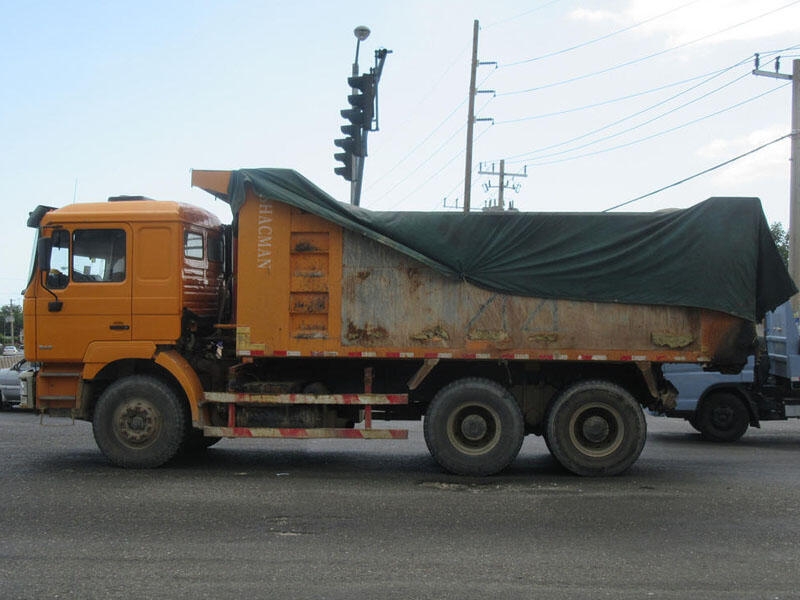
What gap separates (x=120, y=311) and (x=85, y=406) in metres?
1.22

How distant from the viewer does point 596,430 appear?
8.43 meters

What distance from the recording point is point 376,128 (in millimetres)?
11977

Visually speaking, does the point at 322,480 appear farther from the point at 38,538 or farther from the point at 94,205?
the point at 94,205

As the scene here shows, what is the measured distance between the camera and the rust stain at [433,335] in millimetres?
8406

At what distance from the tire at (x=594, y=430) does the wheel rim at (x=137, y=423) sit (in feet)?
14.8

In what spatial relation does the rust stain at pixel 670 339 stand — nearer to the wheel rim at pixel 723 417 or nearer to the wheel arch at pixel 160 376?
the wheel rim at pixel 723 417

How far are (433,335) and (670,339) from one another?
263 cm

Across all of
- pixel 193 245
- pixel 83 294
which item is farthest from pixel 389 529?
pixel 83 294

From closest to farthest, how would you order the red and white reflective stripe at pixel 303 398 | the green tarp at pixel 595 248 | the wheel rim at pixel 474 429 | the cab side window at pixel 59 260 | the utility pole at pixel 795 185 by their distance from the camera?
1. the green tarp at pixel 595 248
2. the wheel rim at pixel 474 429
3. the red and white reflective stripe at pixel 303 398
4. the cab side window at pixel 59 260
5. the utility pole at pixel 795 185

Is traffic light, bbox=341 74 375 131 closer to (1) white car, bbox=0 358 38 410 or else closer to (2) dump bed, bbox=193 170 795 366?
(2) dump bed, bbox=193 170 795 366

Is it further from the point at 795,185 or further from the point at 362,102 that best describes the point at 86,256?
the point at 795,185

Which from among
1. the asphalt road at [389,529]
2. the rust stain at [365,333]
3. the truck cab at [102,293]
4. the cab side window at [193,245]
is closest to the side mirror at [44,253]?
the truck cab at [102,293]

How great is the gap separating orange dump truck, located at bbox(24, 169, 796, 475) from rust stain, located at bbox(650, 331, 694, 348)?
0.04 feet

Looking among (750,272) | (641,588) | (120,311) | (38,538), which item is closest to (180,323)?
(120,311)
